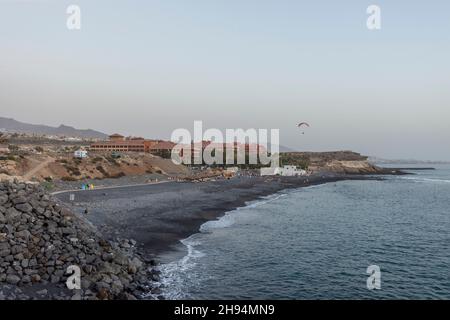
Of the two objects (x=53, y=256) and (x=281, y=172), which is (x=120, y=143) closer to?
(x=281, y=172)

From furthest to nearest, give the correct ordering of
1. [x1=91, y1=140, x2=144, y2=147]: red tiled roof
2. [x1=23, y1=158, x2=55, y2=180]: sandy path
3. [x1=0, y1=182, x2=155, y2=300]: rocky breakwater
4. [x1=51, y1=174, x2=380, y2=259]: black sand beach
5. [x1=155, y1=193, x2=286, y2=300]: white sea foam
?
[x1=91, y1=140, x2=144, y2=147]: red tiled roof < [x1=23, y1=158, x2=55, y2=180]: sandy path < [x1=51, y1=174, x2=380, y2=259]: black sand beach < [x1=155, y1=193, x2=286, y2=300]: white sea foam < [x1=0, y1=182, x2=155, y2=300]: rocky breakwater

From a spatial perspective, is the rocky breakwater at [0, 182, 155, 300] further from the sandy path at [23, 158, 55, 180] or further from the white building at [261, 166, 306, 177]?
the white building at [261, 166, 306, 177]

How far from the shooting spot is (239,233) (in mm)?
35438

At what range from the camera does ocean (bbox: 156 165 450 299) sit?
67.6 ft

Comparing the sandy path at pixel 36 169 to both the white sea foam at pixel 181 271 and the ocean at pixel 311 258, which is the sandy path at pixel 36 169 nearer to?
the ocean at pixel 311 258

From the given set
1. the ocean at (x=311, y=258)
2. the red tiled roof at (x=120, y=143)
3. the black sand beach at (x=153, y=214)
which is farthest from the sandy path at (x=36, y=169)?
the red tiled roof at (x=120, y=143)

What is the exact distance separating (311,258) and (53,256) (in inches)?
659

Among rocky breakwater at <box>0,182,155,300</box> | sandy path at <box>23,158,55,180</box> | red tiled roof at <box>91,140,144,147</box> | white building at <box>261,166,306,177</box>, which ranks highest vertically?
red tiled roof at <box>91,140,144,147</box>

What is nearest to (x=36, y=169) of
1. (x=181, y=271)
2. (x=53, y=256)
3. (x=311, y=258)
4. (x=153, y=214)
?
(x=153, y=214)

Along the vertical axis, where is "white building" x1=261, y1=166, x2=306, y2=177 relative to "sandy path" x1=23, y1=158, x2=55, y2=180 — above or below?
below

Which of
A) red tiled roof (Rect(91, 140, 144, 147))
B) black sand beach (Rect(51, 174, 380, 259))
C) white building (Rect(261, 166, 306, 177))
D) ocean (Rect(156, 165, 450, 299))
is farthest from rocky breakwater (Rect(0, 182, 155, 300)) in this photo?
red tiled roof (Rect(91, 140, 144, 147))

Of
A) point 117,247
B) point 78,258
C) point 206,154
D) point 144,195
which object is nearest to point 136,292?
point 78,258

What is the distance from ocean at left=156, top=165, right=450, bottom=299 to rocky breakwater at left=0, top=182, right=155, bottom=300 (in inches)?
91.4

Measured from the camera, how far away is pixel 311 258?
27234 mm
